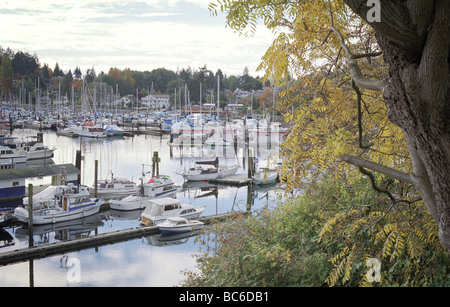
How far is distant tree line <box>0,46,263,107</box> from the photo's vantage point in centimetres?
8888

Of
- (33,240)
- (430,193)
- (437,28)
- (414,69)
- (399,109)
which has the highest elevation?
(437,28)

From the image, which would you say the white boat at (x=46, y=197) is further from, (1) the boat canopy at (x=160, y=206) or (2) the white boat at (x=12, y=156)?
(2) the white boat at (x=12, y=156)

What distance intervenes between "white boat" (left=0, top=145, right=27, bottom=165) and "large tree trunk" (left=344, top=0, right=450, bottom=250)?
3495 centimetres

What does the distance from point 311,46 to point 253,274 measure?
3896 millimetres

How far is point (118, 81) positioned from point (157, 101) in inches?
486

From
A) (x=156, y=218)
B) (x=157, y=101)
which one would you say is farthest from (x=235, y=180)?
(x=157, y=101)

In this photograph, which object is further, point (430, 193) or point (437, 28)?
point (430, 193)

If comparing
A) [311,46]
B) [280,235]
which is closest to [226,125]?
[280,235]

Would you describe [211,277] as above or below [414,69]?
below

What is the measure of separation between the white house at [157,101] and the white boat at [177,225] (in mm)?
79895

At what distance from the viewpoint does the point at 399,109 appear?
2920mm

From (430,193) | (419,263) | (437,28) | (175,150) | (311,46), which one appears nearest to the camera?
(437,28)

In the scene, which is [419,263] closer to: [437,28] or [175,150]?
[437,28]

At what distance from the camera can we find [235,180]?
34.5 metres
